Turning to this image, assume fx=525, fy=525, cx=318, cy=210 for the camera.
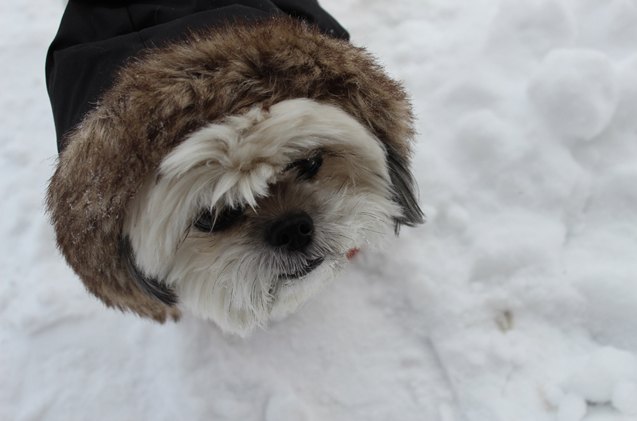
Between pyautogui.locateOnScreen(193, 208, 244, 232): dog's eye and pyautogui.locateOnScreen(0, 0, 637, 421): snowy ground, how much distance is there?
0.82 meters

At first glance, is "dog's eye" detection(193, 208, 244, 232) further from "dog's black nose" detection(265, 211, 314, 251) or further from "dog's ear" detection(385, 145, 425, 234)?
"dog's ear" detection(385, 145, 425, 234)

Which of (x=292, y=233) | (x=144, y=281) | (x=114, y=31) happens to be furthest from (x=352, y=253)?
(x=114, y=31)

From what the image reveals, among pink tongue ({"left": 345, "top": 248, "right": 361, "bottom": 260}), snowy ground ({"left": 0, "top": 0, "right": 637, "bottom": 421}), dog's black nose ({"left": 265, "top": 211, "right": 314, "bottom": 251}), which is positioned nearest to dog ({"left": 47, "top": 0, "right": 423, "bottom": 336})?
dog's black nose ({"left": 265, "top": 211, "right": 314, "bottom": 251})

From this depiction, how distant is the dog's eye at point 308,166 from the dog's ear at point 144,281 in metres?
0.50

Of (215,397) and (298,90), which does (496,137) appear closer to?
(298,90)

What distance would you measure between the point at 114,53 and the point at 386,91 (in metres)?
0.87

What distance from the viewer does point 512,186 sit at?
2.17m

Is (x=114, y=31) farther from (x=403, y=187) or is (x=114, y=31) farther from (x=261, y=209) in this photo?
(x=403, y=187)

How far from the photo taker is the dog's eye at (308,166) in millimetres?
1416

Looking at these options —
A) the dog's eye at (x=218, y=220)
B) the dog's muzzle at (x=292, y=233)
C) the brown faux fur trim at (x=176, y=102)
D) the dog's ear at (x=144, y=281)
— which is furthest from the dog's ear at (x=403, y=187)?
the dog's ear at (x=144, y=281)

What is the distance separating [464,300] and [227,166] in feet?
3.83

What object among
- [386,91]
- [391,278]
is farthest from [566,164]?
[386,91]

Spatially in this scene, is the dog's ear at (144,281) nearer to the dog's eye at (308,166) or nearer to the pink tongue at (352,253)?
the dog's eye at (308,166)

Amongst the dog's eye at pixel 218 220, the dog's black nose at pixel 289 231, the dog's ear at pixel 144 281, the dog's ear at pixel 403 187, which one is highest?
the dog's ear at pixel 403 187
